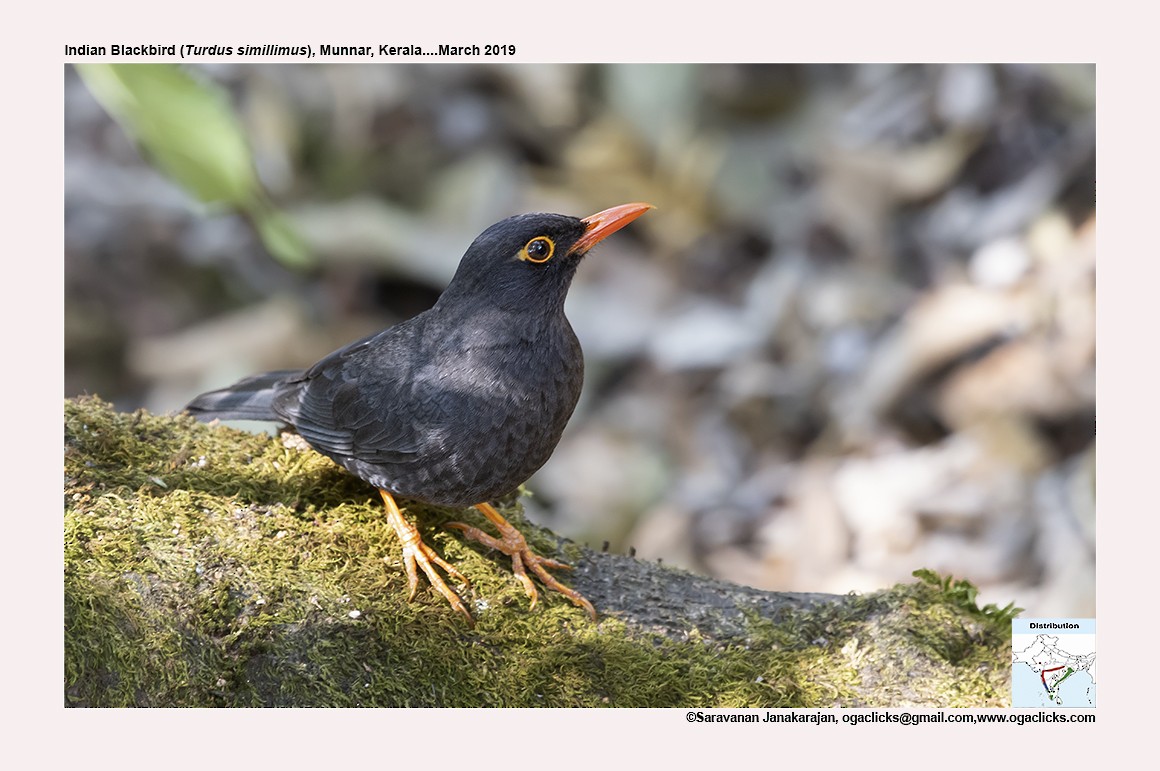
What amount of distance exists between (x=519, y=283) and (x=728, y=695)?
1578 millimetres

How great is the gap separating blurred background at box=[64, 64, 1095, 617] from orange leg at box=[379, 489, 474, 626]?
214cm

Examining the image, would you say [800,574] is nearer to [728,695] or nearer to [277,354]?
[728,695]

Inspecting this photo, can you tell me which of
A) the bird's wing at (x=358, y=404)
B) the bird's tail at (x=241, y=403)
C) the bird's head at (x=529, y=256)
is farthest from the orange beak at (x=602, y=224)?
the bird's tail at (x=241, y=403)

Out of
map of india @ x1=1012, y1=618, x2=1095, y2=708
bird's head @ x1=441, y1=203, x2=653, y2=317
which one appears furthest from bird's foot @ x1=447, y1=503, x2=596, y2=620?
map of india @ x1=1012, y1=618, x2=1095, y2=708

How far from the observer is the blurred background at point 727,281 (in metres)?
5.52

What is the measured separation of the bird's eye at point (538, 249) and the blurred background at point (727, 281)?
2.15 metres

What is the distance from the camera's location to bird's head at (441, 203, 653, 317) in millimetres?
3613

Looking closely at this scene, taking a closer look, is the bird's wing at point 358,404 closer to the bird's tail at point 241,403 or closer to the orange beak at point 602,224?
the bird's tail at point 241,403

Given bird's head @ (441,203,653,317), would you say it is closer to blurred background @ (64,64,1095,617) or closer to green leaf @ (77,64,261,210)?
green leaf @ (77,64,261,210)

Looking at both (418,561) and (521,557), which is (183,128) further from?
(521,557)

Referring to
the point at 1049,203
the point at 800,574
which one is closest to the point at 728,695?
the point at 800,574

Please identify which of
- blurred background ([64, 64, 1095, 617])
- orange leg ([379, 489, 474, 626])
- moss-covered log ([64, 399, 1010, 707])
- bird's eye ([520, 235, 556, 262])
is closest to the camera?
moss-covered log ([64, 399, 1010, 707])

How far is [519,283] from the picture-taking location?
3635 millimetres

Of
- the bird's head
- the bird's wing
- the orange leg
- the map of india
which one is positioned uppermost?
the bird's head
